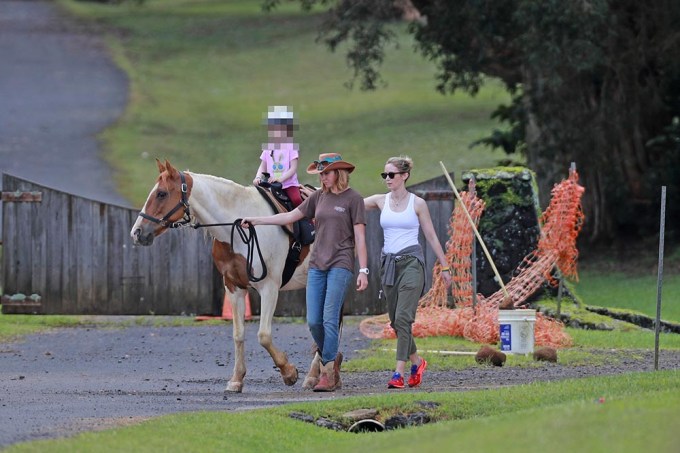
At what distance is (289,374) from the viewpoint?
15.2 m

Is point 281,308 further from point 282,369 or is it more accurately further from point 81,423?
point 81,423

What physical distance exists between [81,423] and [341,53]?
48.3 meters

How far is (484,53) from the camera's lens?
91.2 ft

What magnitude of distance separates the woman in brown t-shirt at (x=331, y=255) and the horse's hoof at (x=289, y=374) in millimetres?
502

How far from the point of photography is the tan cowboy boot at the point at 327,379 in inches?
576

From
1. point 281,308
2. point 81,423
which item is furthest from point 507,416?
point 281,308

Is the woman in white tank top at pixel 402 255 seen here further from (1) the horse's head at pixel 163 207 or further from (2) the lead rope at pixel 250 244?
(1) the horse's head at pixel 163 207

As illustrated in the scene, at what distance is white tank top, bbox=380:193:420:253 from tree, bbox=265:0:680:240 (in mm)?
11199

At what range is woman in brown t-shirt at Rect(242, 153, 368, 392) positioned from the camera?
47.8ft

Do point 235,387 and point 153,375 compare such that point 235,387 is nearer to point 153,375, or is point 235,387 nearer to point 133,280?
point 153,375

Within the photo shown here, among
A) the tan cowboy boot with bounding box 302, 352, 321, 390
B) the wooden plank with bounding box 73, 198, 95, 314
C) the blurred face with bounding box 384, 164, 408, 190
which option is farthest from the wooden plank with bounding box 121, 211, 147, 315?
the blurred face with bounding box 384, 164, 408, 190

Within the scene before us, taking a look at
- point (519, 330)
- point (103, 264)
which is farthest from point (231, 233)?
point (103, 264)

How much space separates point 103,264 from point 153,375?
621 cm

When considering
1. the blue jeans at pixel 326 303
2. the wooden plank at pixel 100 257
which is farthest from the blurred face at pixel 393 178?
the wooden plank at pixel 100 257
